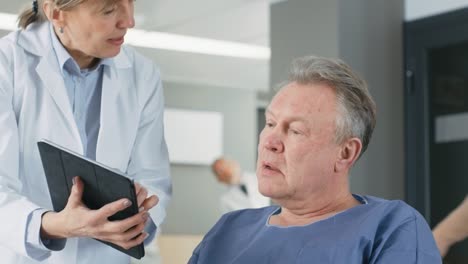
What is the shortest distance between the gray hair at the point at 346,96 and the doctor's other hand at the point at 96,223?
43 cm

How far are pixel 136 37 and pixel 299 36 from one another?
2179 mm

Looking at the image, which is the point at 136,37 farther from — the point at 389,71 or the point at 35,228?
the point at 35,228

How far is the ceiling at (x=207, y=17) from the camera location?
18.2 feet

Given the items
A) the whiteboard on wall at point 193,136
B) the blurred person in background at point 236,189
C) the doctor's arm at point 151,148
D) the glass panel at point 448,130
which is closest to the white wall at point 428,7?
the glass panel at point 448,130

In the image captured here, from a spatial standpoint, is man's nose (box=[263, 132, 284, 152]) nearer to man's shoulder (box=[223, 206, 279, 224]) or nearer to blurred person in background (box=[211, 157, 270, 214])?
man's shoulder (box=[223, 206, 279, 224])

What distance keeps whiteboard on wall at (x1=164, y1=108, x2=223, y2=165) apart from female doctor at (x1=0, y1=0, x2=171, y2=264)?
6740 millimetres

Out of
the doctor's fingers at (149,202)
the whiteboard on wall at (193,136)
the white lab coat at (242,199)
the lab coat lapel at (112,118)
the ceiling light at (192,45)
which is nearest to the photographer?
the doctor's fingers at (149,202)

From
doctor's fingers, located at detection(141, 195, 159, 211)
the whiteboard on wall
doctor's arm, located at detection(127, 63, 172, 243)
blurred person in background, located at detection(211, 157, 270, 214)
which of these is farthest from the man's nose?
the whiteboard on wall

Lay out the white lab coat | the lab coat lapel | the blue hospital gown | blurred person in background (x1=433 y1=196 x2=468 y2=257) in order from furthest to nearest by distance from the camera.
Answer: the white lab coat, blurred person in background (x1=433 y1=196 x2=468 y2=257), the lab coat lapel, the blue hospital gown

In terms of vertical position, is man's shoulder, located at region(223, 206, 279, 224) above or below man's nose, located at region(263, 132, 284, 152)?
below

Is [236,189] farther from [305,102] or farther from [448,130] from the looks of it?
[305,102]

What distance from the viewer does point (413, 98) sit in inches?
183

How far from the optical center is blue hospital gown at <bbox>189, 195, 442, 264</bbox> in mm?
1577

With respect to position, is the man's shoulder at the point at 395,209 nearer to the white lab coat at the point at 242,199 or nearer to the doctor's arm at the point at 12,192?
the doctor's arm at the point at 12,192
